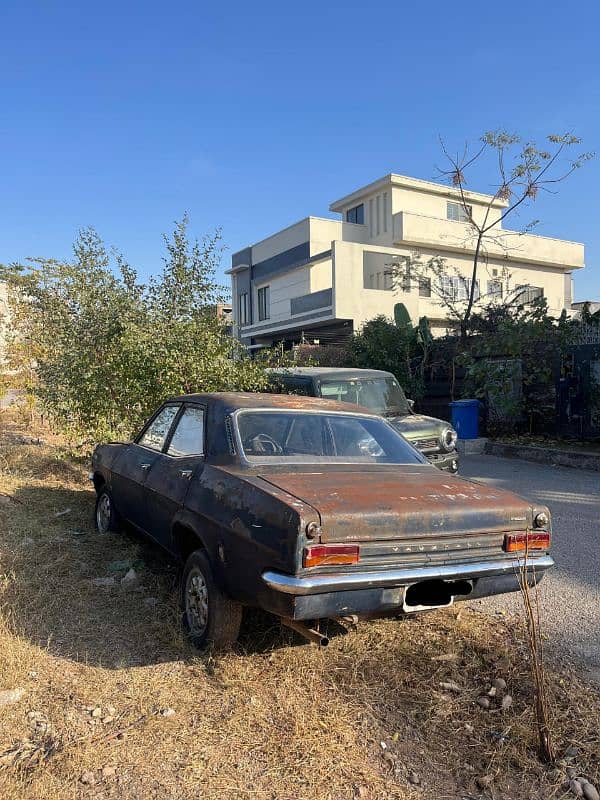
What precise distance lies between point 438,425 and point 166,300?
3.93m

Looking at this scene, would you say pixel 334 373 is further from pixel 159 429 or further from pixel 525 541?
pixel 525 541

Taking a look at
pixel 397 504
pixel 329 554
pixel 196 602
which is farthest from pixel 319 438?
pixel 329 554

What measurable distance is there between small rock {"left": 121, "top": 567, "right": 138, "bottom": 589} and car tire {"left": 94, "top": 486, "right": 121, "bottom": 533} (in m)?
0.93

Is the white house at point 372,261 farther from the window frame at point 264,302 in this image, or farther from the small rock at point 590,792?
the small rock at point 590,792

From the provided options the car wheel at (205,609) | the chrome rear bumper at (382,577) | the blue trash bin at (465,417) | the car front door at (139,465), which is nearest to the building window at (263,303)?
the blue trash bin at (465,417)

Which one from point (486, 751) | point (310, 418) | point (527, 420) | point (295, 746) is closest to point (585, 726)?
point (486, 751)

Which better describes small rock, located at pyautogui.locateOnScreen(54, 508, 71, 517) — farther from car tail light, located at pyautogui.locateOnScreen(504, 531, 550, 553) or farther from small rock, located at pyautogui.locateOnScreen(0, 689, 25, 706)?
car tail light, located at pyautogui.locateOnScreen(504, 531, 550, 553)

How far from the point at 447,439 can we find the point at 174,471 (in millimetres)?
4610

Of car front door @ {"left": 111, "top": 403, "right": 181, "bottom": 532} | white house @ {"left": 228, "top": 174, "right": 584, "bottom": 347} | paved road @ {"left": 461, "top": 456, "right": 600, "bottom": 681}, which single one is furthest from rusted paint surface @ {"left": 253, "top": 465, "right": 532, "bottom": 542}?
white house @ {"left": 228, "top": 174, "right": 584, "bottom": 347}

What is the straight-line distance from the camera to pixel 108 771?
2.55 m

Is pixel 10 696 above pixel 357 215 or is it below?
below

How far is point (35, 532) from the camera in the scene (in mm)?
5840

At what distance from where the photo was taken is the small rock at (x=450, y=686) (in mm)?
3266

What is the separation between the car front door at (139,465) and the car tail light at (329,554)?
6.98 feet
